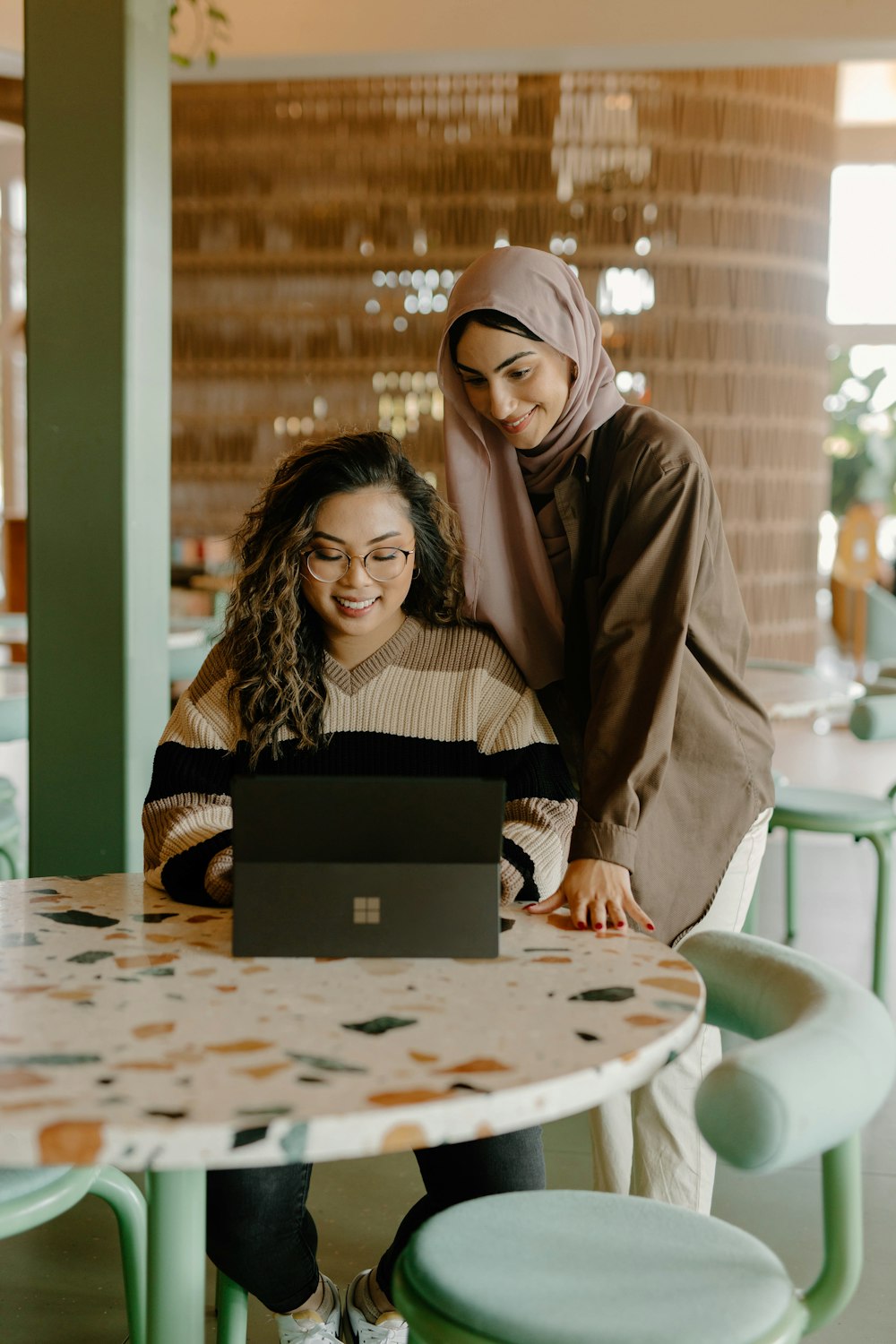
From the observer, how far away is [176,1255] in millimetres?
1180

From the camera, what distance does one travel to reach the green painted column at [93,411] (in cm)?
229

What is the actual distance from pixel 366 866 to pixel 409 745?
0.47 m

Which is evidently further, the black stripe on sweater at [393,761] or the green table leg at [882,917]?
the green table leg at [882,917]

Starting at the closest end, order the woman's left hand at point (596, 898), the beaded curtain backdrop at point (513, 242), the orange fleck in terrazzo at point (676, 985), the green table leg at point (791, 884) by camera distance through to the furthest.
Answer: the orange fleck in terrazzo at point (676, 985) → the woman's left hand at point (596, 898) → the green table leg at point (791, 884) → the beaded curtain backdrop at point (513, 242)

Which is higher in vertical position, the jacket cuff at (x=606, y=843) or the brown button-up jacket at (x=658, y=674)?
the brown button-up jacket at (x=658, y=674)

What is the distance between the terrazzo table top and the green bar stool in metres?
2.09

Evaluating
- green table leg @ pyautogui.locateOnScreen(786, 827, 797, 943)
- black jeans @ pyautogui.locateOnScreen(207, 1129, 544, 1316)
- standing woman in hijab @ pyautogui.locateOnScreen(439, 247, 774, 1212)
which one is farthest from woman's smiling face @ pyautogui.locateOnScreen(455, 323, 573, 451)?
green table leg @ pyautogui.locateOnScreen(786, 827, 797, 943)

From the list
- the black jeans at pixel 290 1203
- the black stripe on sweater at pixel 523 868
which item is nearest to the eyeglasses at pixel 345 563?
the black stripe on sweater at pixel 523 868

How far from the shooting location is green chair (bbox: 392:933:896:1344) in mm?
1018

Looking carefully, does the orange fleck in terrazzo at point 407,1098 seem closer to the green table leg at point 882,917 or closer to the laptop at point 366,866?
the laptop at point 366,866

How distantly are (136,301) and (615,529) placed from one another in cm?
103

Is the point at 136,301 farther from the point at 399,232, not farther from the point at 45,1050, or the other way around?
the point at 399,232

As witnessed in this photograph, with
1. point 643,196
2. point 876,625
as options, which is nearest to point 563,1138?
point 643,196

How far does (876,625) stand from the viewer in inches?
401
